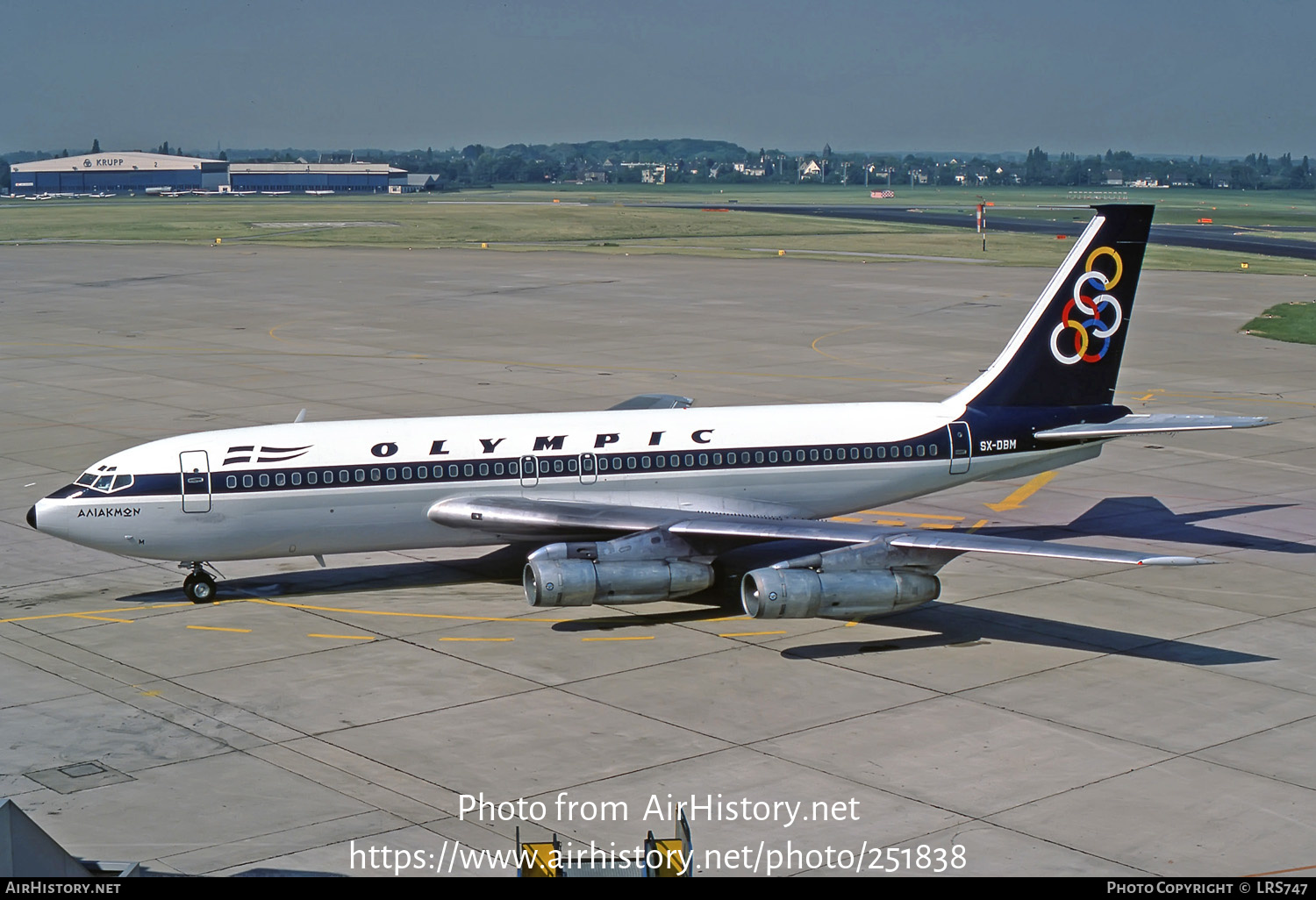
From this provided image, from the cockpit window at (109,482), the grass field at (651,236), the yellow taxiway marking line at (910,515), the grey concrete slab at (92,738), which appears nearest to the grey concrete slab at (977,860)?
the grey concrete slab at (92,738)

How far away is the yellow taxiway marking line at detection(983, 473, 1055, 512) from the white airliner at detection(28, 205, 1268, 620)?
5.43m

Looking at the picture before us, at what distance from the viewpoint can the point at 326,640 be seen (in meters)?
30.1

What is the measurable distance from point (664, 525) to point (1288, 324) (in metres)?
63.1

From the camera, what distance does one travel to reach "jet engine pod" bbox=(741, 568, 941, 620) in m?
28.7

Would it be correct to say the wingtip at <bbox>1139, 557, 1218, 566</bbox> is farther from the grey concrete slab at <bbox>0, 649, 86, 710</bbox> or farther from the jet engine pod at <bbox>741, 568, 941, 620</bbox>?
the grey concrete slab at <bbox>0, 649, 86, 710</bbox>

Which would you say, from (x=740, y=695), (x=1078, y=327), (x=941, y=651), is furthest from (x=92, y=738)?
(x=1078, y=327)

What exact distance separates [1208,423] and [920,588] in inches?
394

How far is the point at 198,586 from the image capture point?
32.9 meters

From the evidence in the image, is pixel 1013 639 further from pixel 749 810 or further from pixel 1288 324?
pixel 1288 324

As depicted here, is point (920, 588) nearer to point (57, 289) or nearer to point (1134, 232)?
point (1134, 232)

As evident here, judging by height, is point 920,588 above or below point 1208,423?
below

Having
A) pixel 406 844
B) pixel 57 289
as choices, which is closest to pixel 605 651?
pixel 406 844

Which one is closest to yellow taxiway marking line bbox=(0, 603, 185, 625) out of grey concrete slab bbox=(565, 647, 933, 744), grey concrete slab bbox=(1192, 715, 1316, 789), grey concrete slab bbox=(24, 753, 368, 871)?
grey concrete slab bbox=(24, 753, 368, 871)

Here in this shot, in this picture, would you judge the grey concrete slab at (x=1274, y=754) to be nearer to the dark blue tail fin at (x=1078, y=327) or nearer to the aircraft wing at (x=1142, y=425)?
the aircraft wing at (x=1142, y=425)
